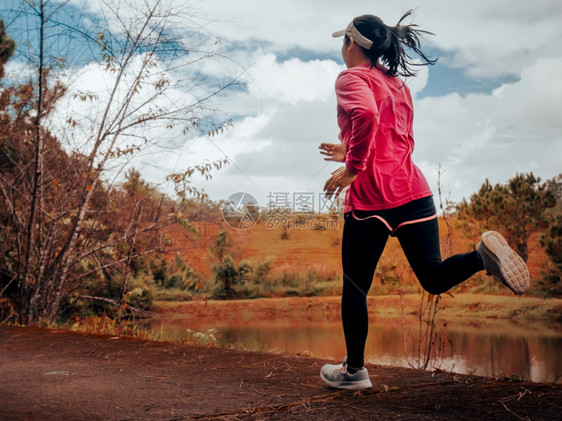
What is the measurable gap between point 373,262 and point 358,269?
8 cm

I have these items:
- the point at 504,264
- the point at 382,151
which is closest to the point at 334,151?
the point at 382,151

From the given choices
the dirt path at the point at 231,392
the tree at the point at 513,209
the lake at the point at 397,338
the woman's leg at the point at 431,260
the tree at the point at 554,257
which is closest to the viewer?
the dirt path at the point at 231,392

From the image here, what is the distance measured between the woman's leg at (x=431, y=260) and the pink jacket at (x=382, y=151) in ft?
0.48

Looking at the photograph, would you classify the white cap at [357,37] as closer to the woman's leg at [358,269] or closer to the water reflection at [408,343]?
the woman's leg at [358,269]

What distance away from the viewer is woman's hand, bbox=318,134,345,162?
274 cm

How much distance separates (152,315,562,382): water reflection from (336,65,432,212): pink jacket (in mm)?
2479

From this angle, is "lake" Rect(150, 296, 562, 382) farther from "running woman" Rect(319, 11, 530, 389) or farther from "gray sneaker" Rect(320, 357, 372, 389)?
"running woman" Rect(319, 11, 530, 389)

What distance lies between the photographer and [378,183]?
2.56 m

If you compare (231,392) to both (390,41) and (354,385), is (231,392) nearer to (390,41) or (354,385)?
(354,385)

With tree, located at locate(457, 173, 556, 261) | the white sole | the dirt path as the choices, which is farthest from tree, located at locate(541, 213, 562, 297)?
the white sole

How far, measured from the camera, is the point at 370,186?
8.45ft

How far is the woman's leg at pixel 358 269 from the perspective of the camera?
2.57 m

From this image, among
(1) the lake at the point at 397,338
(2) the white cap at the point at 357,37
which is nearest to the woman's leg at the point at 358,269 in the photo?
(2) the white cap at the point at 357,37

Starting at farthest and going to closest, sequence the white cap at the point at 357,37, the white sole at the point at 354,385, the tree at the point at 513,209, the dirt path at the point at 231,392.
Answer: the tree at the point at 513,209
the white sole at the point at 354,385
the white cap at the point at 357,37
the dirt path at the point at 231,392
